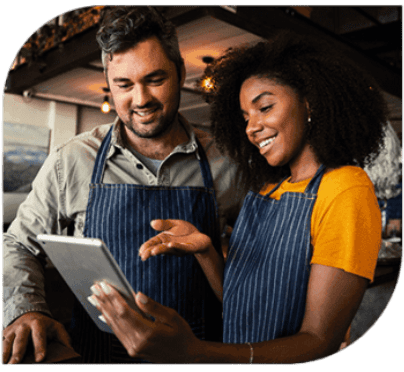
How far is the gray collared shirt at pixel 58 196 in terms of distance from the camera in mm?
1014

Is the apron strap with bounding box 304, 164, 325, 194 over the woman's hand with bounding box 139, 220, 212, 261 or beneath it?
over

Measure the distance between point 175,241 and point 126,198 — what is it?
7.7 inches

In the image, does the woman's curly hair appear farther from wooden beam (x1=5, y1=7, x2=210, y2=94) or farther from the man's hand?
the man's hand

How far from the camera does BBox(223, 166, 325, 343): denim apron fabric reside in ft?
2.93

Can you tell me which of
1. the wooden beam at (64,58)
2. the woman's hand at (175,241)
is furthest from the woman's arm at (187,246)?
the wooden beam at (64,58)

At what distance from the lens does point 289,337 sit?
0.91 metres

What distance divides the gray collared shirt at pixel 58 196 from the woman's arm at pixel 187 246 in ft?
0.51

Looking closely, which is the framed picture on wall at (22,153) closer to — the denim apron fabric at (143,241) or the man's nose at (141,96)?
the denim apron fabric at (143,241)

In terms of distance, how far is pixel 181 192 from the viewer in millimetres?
1020

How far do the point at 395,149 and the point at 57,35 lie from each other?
1009mm

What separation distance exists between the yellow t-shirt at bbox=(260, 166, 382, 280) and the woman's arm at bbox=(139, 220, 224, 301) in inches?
10.3

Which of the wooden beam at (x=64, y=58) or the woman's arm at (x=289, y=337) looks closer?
the woman's arm at (x=289, y=337)

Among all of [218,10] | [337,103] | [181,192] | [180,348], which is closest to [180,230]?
[181,192]

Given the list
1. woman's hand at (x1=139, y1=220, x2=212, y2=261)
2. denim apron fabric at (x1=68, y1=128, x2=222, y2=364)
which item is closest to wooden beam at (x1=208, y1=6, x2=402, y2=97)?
denim apron fabric at (x1=68, y1=128, x2=222, y2=364)
